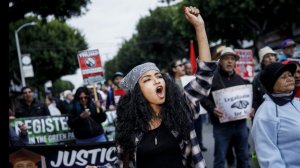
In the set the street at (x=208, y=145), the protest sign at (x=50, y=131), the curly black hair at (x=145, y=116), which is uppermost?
the curly black hair at (x=145, y=116)

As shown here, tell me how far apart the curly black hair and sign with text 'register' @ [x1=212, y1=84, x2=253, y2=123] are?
8.39 ft

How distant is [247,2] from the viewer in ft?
→ 70.1

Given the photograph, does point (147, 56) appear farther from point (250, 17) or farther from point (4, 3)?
point (4, 3)

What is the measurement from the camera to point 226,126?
5.12 m

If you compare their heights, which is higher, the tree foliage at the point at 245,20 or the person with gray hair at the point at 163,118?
the tree foliage at the point at 245,20

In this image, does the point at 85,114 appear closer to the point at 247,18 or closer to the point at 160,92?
the point at 160,92

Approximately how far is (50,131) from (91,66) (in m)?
2.38

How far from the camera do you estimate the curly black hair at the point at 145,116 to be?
247cm

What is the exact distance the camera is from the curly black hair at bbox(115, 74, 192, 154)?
2.47 metres

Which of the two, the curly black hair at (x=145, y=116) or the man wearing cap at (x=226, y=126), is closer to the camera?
the curly black hair at (x=145, y=116)

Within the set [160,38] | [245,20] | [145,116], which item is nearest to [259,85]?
[145,116]

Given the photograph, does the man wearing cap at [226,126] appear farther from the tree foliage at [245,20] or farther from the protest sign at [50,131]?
the tree foliage at [245,20]

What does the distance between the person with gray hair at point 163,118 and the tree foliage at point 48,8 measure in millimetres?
10040

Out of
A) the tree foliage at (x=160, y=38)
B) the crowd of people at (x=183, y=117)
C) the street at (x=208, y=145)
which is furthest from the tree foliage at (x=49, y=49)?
the crowd of people at (x=183, y=117)
